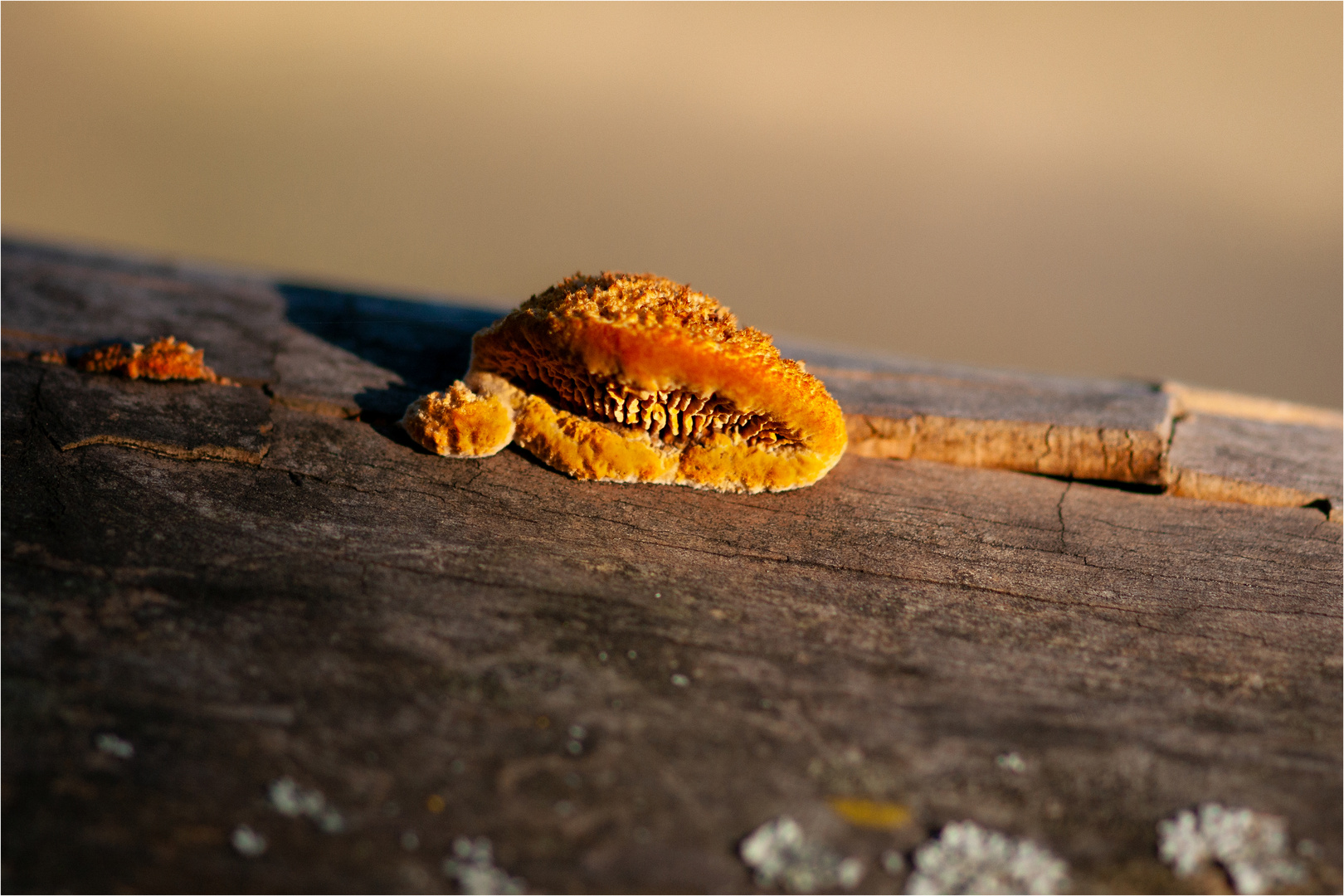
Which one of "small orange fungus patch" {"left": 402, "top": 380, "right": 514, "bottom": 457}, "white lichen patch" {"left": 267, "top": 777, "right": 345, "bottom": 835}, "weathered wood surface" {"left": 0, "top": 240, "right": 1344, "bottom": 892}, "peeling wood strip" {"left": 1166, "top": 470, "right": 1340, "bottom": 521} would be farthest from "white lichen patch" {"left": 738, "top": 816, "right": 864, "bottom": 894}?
"peeling wood strip" {"left": 1166, "top": 470, "right": 1340, "bottom": 521}

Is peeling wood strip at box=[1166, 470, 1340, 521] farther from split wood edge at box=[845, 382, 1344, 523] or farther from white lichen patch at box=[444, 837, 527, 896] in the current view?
white lichen patch at box=[444, 837, 527, 896]

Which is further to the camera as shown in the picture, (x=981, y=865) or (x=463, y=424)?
(x=463, y=424)

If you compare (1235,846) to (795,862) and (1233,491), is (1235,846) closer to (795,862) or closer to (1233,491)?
(795,862)

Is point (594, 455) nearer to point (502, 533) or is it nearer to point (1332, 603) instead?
point (502, 533)

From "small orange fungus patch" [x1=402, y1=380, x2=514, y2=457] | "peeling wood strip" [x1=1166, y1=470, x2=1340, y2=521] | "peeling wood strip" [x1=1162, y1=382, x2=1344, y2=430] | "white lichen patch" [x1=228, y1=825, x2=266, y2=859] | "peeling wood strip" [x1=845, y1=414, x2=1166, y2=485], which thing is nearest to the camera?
"white lichen patch" [x1=228, y1=825, x2=266, y2=859]

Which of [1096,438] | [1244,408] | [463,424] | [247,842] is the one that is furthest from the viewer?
[1244,408]

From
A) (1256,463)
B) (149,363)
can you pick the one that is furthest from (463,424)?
(1256,463)
